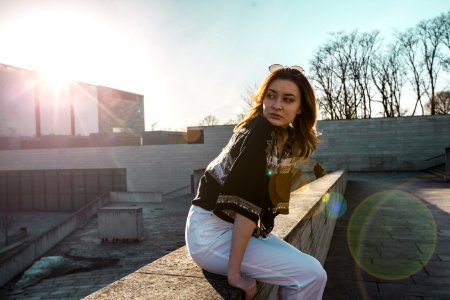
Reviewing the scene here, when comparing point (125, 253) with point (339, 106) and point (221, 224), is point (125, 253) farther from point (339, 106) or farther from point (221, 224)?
point (339, 106)

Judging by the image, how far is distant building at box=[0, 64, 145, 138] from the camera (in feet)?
153

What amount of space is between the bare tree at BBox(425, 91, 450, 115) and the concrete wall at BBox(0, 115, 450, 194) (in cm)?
1132

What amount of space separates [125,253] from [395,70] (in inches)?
1183

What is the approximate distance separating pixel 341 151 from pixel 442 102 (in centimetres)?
1500

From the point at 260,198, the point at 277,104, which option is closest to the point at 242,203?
the point at 260,198

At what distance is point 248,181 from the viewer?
61.0 inches

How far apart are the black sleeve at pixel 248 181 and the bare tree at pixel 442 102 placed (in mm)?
35926

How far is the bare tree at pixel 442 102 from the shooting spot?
1289 inches

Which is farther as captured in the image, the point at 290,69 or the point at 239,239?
the point at 290,69

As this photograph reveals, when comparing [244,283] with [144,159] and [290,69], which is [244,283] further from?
[144,159]

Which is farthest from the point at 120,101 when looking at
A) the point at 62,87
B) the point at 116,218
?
the point at 116,218

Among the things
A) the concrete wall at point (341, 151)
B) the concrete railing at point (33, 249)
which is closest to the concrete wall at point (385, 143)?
the concrete wall at point (341, 151)

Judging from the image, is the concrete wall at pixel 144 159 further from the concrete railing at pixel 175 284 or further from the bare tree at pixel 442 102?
the concrete railing at pixel 175 284

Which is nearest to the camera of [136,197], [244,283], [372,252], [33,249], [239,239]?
[239,239]
